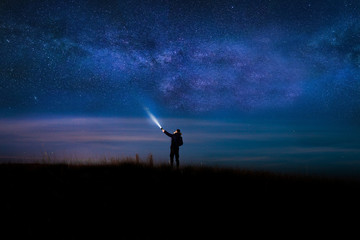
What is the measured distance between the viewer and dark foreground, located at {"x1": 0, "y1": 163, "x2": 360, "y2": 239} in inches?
295

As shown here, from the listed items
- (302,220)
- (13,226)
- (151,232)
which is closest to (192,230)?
(151,232)

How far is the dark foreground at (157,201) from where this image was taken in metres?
7.50

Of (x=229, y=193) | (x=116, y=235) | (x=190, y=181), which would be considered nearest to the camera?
(x=116, y=235)

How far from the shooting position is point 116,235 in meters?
6.89

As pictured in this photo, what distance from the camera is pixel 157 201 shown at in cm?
905

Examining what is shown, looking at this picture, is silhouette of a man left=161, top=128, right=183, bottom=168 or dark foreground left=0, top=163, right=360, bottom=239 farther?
silhouette of a man left=161, top=128, right=183, bottom=168

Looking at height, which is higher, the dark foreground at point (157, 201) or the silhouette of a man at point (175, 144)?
the silhouette of a man at point (175, 144)

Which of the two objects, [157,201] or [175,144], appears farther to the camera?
[175,144]

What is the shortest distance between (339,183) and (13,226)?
41.7 feet

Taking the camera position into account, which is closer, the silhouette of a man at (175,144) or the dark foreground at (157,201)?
the dark foreground at (157,201)

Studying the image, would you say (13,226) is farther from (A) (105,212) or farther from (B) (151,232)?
(B) (151,232)

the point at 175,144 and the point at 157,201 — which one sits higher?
the point at 175,144

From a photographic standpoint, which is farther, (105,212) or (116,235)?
(105,212)

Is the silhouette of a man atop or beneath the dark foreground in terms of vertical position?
atop
